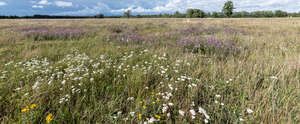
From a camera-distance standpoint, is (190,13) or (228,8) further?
(190,13)

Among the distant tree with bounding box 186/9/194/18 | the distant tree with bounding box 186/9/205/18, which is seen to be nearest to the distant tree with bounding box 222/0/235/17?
the distant tree with bounding box 186/9/205/18

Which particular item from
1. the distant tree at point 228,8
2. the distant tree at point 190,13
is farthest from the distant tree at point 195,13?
the distant tree at point 228,8

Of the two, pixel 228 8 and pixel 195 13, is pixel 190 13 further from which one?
pixel 228 8

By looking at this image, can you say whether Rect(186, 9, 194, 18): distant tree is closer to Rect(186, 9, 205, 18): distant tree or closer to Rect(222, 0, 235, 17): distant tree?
Rect(186, 9, 205, 18): distant tree

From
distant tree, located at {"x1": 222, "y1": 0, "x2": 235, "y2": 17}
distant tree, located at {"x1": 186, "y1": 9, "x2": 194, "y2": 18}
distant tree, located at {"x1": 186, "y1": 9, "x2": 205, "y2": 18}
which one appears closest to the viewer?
distant tree, located at {"x1": 222, "y1": 0, "x2": 235, "y2": 17}

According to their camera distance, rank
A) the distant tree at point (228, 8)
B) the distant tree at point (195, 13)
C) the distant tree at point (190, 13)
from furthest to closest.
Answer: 1. the distant tree at point (190, 13)
2. the distant tree at point (195, 13)
3. the distant tree at point (228, 8)

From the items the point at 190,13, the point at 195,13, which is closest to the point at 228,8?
the point at 195,13

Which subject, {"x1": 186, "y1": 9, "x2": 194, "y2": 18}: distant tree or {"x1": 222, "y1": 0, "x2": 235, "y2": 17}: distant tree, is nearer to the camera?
{"x1": 222, "y1": 0, "x2": 235, "y2": 17}: distant tree

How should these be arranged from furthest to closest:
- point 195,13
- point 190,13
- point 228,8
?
1. point 190,13
2. point 195,13
3. point 228,8

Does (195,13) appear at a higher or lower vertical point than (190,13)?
lower

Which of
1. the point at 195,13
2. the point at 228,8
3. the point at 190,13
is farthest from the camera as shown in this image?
the point at 190,13

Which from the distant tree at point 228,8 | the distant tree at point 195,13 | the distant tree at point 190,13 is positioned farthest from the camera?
the distant tree at point 190,13

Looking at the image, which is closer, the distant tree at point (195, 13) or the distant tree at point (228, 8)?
the distant tree at point (228, 8)

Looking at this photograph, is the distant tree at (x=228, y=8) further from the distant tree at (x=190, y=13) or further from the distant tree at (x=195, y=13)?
the distant tree at (x=190, y=13)
